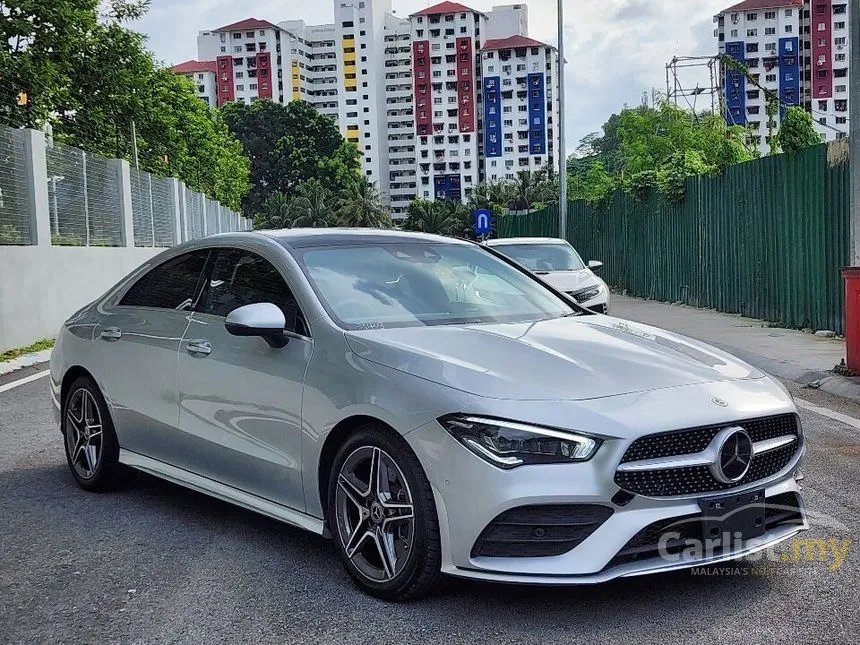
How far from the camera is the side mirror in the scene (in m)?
4.71

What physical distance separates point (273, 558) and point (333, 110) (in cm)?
17850

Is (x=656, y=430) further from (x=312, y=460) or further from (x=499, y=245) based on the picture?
(x=499, y=245)

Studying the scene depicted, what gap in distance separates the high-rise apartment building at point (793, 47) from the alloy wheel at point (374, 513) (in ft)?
466

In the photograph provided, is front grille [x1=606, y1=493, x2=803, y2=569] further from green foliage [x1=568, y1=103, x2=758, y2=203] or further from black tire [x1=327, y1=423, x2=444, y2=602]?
green foliage [x1=568, y1=103, x2=758, y2=203]

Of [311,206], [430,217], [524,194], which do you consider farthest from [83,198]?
[524,194]

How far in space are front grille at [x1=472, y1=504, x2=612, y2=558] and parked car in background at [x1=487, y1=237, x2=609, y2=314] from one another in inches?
459

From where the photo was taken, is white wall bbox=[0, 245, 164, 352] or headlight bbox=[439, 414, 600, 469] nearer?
headlight bbox=[439, 414, 600, 469]

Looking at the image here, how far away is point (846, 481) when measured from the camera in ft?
20.2

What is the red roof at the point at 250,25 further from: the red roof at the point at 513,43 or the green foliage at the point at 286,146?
the green foliage at the point at 286,146

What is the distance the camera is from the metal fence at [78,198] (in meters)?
16.3

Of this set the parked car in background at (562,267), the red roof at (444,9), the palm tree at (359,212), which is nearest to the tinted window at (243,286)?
the parked car in background at (562,267)

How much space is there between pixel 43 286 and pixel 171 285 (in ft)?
37.1

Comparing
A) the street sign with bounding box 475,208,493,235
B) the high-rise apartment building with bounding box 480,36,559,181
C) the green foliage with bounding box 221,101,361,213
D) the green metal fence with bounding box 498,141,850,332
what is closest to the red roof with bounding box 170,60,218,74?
the high-rise apartment building with bounding box 480,36,559,181

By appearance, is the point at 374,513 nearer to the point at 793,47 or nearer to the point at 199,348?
the point at 199,348
